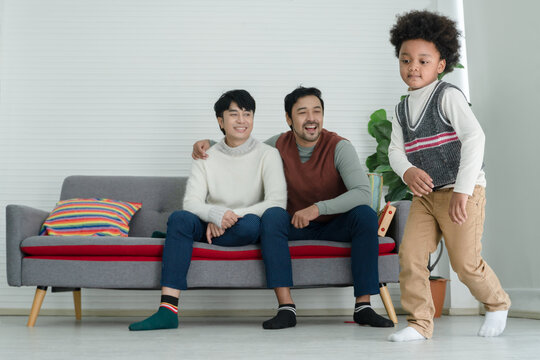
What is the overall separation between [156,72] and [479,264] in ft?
7.88

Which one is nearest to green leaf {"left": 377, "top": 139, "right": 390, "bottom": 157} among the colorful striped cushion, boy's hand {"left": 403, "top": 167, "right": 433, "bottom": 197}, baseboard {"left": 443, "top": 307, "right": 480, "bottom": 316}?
the colorful striped cushion

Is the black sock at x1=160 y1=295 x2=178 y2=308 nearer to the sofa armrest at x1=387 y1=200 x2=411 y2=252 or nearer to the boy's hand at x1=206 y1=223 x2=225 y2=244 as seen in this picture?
the boy's hand at x1=206 y1=223 x2=225 y2=244

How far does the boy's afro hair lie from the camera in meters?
2.03

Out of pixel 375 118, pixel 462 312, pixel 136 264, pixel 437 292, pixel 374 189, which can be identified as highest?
pixel 375 118

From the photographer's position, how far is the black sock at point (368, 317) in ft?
7.79

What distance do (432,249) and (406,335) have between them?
33 centimetres

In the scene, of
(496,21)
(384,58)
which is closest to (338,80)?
(384,58)

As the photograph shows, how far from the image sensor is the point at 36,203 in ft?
11.4

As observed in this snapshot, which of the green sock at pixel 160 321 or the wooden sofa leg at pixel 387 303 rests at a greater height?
the green sock at pixel 160 321

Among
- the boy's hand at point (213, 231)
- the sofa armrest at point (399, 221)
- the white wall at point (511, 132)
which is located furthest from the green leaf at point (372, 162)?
the boy's hand at point (213, 231)

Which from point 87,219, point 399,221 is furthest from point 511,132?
point 87,219

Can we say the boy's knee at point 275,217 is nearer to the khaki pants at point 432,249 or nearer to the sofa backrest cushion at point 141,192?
the khaki pants at point 432,249

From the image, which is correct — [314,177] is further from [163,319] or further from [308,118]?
[163,319]

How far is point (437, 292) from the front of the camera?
10.3ft
